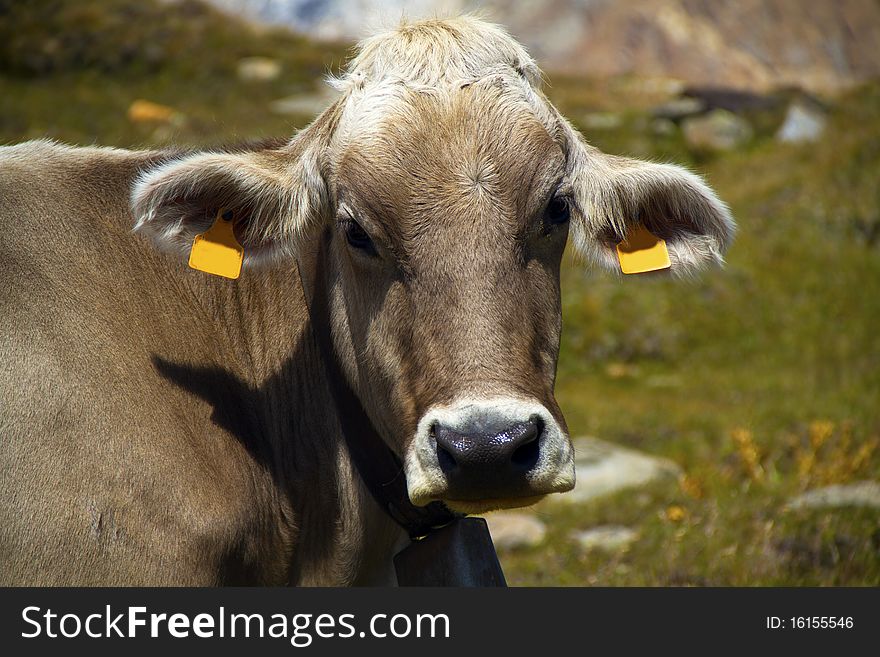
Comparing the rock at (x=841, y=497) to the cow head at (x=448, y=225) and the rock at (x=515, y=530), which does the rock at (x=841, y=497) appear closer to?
the rock at (x=515, y=530)

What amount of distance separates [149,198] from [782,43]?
188 meters

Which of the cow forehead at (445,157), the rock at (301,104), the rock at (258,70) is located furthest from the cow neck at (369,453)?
the rock at (258,70)

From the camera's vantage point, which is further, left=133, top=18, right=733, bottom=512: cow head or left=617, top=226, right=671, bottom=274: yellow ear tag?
left=617, top=226, right=671, bottom=274: yellow ear tag

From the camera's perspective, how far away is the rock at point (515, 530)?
6.82 meters

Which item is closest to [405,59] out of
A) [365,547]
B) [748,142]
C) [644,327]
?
[365,547]

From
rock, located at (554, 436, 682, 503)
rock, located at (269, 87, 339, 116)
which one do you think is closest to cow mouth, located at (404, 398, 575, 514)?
rock, located at (554, 436, 682, 503)

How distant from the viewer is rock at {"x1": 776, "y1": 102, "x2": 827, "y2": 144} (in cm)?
1988

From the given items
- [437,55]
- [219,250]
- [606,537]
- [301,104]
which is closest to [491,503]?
[219,250]

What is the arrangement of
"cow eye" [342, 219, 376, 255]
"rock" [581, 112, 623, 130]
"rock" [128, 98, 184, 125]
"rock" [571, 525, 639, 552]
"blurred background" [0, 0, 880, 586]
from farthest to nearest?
1. "rock" [581, 112, 623, 130]
2. "rock" [128, 98, 184, 125]
3. "rock" [571, 525, 639, 552]
4. "blurred background" [0, 0, 880, 586]
5. "cow eye" [342, 219, 376, 255]

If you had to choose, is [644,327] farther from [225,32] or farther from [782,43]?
[782,43]

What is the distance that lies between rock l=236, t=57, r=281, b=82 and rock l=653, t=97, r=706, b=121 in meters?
9.20

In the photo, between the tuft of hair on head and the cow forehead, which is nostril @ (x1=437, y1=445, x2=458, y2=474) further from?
the tuft of hair on head

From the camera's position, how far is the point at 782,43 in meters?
175

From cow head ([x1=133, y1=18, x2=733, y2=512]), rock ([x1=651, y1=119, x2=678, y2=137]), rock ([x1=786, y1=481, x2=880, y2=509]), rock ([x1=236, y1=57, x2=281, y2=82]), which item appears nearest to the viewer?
cow head ([x1=133, y1=18, x2=733, y2=512])
